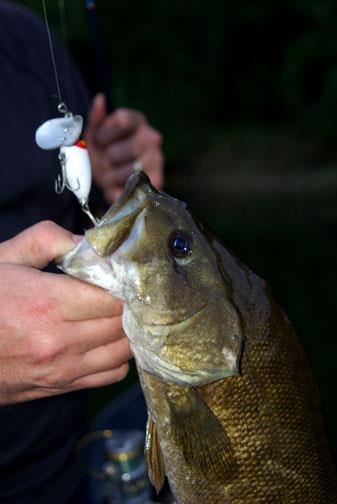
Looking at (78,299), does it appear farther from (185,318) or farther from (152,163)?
(152,163)

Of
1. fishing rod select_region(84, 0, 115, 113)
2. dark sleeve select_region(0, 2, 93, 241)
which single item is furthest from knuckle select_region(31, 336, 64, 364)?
fishing rod select_region(84, 0, 115, 113)

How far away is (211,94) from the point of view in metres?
28.6

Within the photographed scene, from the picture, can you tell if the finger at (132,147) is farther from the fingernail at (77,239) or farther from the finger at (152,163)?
the fingernail at (77,239)

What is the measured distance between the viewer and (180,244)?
6.01ft

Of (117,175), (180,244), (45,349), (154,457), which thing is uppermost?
(117,175)

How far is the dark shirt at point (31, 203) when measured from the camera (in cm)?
225

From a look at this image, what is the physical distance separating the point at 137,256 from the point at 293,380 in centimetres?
53

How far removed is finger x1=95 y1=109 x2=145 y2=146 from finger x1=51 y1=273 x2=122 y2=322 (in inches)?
57.0

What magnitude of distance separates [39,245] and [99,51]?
195 centimetres

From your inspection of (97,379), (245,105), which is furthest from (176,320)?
(245,105)

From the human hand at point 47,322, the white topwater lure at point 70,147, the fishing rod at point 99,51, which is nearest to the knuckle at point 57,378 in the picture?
the human hand at point 47,322

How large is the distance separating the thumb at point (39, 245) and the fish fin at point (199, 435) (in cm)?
45

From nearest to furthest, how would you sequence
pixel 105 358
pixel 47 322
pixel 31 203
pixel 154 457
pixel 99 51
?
1. pixel 47 322
2. pixel 105 358
3. pixel 154 457
4. pixel 31 203
5. pixel 99 51

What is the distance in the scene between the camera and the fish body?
69.6 inches
